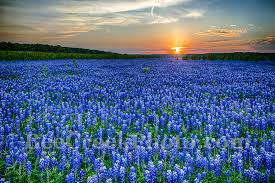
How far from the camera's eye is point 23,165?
5.22 meters

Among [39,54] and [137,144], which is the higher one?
[39,54]

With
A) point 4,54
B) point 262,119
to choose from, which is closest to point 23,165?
point 262,119

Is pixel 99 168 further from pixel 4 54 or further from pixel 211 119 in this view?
pixel 4 54

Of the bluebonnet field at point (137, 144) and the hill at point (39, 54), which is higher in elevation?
the hill at point (39, 54)

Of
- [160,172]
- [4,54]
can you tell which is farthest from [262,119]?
[4,54]

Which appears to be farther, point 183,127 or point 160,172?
point 183,127

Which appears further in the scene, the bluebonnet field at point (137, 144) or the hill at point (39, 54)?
the hill at point (39, 54)

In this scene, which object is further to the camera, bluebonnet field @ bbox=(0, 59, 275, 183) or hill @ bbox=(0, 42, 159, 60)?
hill @ bbox=(0, 42, 159, 60)

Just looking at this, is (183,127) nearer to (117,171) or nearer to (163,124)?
(163,124)

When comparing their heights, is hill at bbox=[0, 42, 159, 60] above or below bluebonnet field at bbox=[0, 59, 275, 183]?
above

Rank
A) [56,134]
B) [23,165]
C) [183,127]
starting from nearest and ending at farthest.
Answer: [23,165]
[56,134]
[183,127]

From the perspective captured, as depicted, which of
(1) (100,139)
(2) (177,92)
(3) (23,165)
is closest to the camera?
(3) (23,165)

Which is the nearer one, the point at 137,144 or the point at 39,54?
the point at 137,144

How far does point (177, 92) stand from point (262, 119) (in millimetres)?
4816
